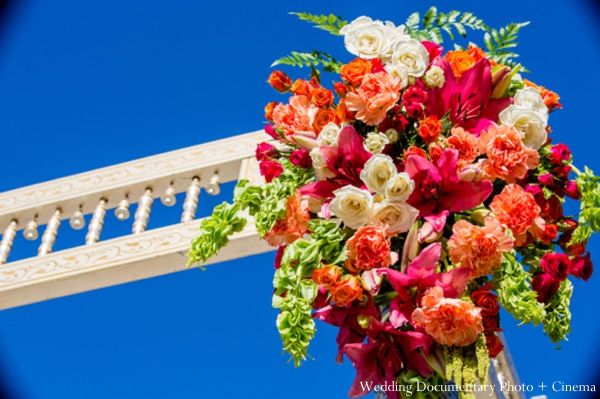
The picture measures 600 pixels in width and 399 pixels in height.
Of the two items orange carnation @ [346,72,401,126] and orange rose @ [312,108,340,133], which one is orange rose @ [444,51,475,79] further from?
orange rose @ [312,108,340,133]

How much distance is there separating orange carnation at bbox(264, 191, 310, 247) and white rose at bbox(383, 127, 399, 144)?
0.25 metres

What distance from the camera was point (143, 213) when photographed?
412cm

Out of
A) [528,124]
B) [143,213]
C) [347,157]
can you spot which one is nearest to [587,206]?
[528,124]

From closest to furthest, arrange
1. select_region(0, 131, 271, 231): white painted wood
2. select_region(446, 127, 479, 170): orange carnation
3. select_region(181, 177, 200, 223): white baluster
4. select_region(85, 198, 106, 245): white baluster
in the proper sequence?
select_region(446, 127, 479, 170): orange carnation
select_region(181, 177, 200, 223): white baluster
select_region(85, 198, 106, 245): white baluster
select_region(0, 131, 271, 231): white painted wood

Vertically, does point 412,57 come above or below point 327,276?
above

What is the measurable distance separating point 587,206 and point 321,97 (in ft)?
2.21

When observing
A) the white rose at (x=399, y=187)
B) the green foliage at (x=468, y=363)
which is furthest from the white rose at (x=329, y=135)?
the green foliage at (x=468, y=363)

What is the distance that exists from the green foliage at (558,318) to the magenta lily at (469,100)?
42cm

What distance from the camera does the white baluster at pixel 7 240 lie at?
4.19m

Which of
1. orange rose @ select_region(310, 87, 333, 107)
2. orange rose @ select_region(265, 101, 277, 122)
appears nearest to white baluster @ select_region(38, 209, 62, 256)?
orange rose @ select_region(265, 101, 277, 122)

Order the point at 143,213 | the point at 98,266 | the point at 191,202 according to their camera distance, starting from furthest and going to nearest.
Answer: the point at 143,213 < the point at 191,202 < the point at 98,266

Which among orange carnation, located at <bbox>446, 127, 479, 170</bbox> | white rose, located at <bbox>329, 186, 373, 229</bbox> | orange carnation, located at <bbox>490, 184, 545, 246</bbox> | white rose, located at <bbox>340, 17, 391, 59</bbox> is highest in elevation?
white rose, located at <bbox>340, 17, 391, 59</bbox>

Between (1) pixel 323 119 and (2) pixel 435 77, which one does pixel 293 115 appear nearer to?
(1) pixel 323 119

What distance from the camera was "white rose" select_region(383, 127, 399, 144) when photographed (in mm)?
1694
